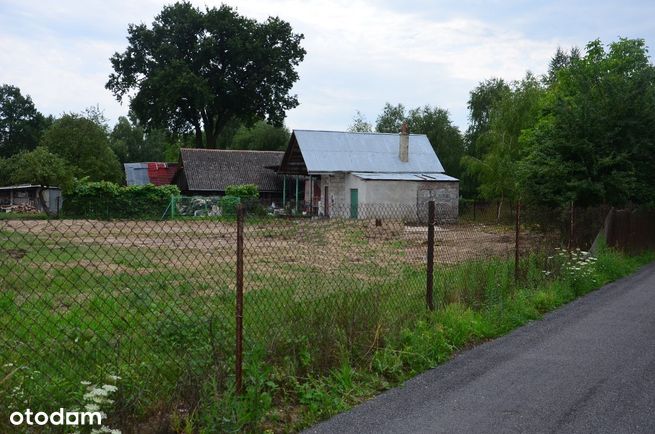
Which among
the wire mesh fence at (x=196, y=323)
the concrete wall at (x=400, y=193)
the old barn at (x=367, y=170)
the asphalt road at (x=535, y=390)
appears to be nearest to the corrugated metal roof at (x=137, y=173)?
the old barn at (x=367, y=170)

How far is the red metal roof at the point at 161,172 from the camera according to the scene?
59.2 metres

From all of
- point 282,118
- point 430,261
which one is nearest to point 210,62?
point 282,118

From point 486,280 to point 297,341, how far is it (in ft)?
16.0

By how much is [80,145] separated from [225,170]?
13.3m

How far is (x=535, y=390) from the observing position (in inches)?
249

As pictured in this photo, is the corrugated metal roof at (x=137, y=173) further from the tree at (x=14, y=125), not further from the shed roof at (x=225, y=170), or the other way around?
the tree at (x=14, y=125)

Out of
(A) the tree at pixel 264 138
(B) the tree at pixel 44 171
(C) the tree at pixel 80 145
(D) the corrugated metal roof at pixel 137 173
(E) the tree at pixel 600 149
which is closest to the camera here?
(E) the tree at pixel 600 149

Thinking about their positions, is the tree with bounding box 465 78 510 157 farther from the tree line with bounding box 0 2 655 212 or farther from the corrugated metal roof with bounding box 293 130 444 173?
the corrugated metal roof with bounding box 293 130 444 173

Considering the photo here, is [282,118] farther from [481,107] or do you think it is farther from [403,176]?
[403,176]

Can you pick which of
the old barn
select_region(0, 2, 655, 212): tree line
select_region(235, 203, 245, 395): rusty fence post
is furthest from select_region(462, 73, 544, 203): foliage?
select_region(235, 203, 245, 395): rusty fence post

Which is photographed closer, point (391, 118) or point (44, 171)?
point (44, 171)

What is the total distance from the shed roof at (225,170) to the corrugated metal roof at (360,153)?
7.18m

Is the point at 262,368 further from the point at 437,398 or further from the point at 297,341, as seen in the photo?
the point at 437,398

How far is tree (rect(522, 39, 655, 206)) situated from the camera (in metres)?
19.9
